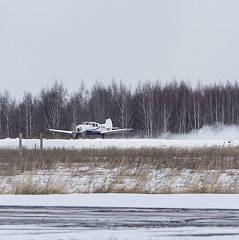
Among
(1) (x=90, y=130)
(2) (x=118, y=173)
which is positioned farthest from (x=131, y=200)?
(1) (x=90, y=130)

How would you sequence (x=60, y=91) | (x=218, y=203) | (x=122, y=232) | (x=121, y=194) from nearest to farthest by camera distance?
(x=122, y=232), (x=218, y=203), (x=121, y=194), (x=60, y=91)

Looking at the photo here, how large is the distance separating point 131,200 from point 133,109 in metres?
82.1

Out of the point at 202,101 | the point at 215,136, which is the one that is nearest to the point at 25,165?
the point at 215,136

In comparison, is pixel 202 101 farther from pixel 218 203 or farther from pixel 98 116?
pixel 218 203

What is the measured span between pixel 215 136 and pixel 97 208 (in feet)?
223

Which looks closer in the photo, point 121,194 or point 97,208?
point 97,208

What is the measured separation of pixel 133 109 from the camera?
94.8 meters

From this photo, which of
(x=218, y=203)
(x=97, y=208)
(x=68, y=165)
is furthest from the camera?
(x=68, y=165)

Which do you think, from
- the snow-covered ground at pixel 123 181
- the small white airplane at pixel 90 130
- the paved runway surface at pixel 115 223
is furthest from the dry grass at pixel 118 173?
the small white airplane at pixel 90 130

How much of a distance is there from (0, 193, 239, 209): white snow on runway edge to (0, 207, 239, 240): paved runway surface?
694 millimetres

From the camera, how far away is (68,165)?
79.5ft

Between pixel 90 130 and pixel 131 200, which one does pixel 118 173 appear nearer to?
pixel 131 200

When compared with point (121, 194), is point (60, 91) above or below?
above

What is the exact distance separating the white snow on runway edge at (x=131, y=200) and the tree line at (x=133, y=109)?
71968 mm
